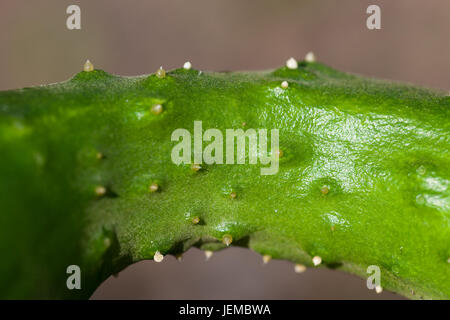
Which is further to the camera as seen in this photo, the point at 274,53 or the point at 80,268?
the point at 274,53

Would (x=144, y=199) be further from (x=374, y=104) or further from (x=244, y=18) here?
(x=244, y=18)

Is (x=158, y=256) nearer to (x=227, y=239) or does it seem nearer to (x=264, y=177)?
(x=227, y=239)

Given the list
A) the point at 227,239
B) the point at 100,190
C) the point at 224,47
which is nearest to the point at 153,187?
the point at 100,190

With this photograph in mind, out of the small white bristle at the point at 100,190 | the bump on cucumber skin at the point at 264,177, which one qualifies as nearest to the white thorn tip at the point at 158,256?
the bump on cucumber skin at the point at 264,177

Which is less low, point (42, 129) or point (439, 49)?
point (439, 49)

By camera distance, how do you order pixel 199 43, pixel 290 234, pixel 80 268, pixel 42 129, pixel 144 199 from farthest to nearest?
pixel 199 43, pixel 290 234, pixel 144 199, pixel 80 268, pixel 42 129

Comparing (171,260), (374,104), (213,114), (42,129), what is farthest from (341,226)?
(171,260)

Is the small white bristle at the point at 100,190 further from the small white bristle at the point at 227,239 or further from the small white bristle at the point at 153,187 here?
the small white bristle at the point at 227,239
